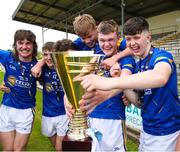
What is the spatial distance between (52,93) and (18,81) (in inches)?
16.2

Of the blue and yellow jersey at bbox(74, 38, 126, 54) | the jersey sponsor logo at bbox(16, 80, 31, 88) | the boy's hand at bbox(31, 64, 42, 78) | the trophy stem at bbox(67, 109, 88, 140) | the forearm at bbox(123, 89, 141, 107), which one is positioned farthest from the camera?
the jersey sponsor logo at bbox(16, 80, 31, 88)

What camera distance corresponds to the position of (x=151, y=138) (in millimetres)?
2344

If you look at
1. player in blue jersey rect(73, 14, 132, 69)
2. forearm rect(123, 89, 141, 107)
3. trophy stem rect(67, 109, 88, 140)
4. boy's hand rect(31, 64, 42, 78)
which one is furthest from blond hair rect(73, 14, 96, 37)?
trophy stem rect(67, 109, 88, 140)

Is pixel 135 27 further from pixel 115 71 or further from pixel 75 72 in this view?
pixel 75 72

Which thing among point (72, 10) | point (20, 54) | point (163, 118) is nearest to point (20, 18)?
point (72, 10)

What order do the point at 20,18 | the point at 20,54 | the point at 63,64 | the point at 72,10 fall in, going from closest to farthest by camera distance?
the point at 63,64 < the point at 20,54 < the point at 72,10 < the point at 20,18

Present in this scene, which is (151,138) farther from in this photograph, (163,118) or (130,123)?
(130,123)

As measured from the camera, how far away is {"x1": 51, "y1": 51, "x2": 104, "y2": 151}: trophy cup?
56.4 inches

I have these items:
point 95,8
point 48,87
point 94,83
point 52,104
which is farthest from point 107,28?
point 95,8

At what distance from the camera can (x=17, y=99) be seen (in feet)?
11.7

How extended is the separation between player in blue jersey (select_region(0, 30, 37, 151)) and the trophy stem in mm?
2010

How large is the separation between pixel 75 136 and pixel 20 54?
2.12 m

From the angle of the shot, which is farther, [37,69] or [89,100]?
[37,69]

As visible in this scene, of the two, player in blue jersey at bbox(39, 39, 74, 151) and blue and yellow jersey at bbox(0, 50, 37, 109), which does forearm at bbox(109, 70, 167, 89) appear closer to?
player in blue jersey at bbox(39, 39, 74, 151)
